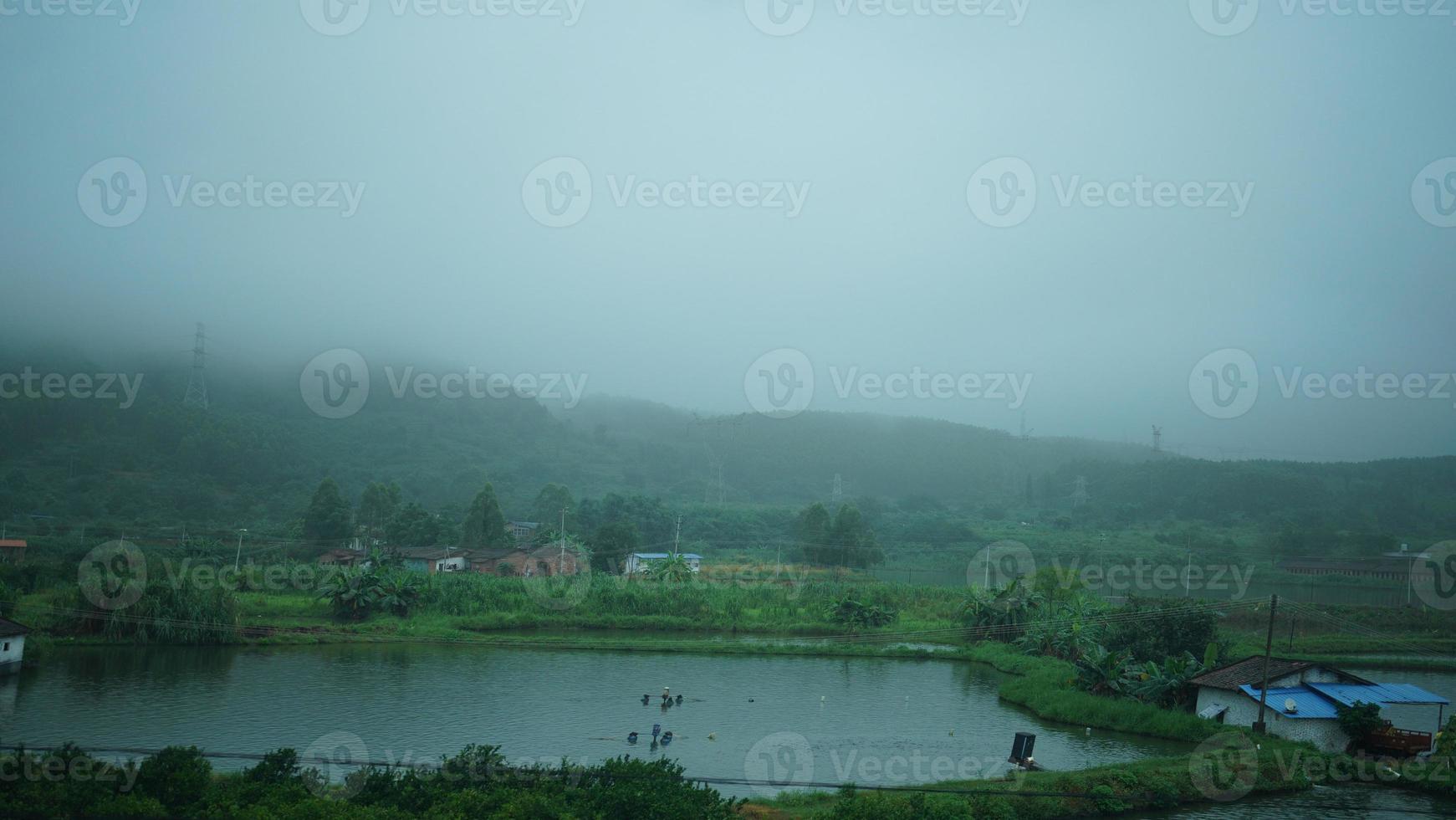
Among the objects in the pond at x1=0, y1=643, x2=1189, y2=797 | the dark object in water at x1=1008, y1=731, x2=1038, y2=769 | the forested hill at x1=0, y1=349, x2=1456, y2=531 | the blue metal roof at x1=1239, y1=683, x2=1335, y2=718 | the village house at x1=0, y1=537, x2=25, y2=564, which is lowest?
the pond at x1=0, y1=643, x2=1189, y2=797

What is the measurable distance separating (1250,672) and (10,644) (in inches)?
1263

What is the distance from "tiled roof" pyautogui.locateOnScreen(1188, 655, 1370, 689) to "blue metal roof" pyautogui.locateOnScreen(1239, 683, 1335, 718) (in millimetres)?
306

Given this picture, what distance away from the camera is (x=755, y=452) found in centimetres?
13625

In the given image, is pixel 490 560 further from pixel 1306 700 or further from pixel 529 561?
pixel 1306 700

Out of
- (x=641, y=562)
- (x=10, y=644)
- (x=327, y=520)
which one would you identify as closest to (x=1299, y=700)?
(x=10, y=644)

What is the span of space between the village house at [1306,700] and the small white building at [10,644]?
1221 inches

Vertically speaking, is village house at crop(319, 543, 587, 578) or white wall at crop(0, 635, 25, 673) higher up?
village house at crop(319, 543, 587, 578)

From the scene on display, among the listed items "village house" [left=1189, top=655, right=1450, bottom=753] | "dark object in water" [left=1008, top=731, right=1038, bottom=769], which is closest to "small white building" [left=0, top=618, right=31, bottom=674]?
"dark object in water" [left=1008, top=731, right=1038, bottom=769]

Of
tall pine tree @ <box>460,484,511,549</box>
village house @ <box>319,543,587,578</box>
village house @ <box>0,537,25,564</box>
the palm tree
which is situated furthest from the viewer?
tall pine tree @ <box>460,484,511,549</box>

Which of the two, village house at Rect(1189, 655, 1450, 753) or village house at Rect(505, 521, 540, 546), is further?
village house at Rect(505, 521, 540, 546)

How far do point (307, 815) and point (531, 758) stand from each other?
722 centimetres

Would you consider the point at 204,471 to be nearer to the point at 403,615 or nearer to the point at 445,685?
the point at 403,615

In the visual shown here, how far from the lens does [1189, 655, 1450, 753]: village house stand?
65.9 ft

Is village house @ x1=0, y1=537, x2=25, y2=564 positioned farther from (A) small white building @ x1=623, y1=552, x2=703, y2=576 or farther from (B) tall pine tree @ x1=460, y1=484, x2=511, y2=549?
(A) small white building @ x1=623, y1=552, x2=703, y2=576
